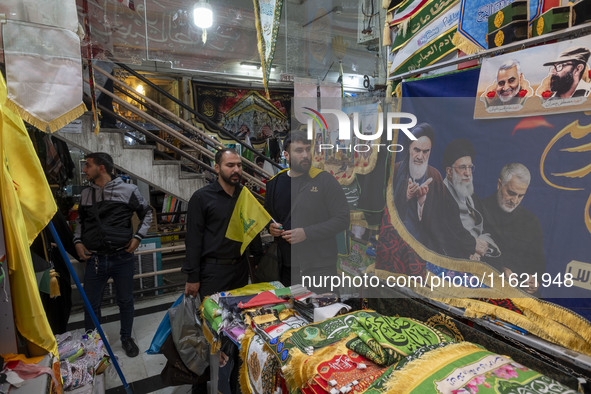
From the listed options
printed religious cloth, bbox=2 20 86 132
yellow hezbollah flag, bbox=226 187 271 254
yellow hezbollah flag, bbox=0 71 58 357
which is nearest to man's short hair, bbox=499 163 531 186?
yellow hezbollah flag, bbox=226 187 271 254

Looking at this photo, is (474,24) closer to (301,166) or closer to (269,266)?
(301,166)

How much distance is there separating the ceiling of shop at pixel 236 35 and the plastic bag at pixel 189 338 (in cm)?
277

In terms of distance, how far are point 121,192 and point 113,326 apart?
1622mm

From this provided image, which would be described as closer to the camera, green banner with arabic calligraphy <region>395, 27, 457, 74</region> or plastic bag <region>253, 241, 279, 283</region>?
green banner with arabic calligraphy <region>395, 27, 457, 74</region>

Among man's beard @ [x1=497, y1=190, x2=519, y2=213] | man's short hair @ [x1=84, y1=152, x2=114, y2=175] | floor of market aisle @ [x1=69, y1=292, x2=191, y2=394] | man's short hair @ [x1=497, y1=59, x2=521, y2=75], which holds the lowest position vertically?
floor of market aisle @ [x1=69, y1=292, x2=191, y2=394]

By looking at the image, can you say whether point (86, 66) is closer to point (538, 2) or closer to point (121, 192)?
point (121, 192)

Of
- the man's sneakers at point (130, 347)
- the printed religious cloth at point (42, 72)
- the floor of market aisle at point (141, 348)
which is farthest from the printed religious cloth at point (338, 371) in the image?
the man's sneakers at point (130, 347)

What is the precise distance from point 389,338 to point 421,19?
1665 mm

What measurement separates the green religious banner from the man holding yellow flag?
1.27 meters

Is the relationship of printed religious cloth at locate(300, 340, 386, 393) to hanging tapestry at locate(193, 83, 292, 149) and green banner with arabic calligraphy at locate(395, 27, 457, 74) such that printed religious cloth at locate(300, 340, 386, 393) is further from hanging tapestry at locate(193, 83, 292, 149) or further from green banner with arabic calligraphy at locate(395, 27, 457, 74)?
hanging tapestry at locate(193, 83, 292, 149)

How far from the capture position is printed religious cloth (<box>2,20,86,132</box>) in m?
2.33

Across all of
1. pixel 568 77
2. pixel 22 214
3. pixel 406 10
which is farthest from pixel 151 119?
pixel 568 77

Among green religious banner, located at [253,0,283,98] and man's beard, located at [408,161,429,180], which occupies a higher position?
green religious banner, located at [253,0,283,98]

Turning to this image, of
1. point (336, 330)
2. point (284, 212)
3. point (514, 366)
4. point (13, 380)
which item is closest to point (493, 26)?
point (514, 366)
